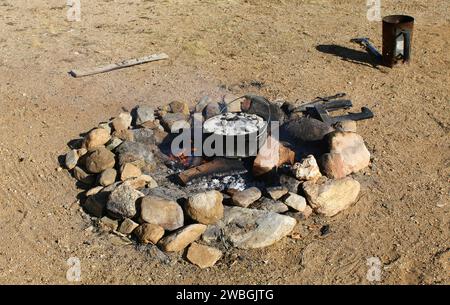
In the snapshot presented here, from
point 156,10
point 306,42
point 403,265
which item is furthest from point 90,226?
point 156,10

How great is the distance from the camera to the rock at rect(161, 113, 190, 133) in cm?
743

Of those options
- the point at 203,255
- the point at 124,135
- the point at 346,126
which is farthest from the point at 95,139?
the point at 346,126

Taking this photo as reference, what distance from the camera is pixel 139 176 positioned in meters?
6.59

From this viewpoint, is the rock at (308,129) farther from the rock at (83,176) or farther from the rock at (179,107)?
the rock at (83,176)

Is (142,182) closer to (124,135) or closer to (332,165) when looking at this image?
(124,135)

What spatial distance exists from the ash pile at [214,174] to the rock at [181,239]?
0.03 ft

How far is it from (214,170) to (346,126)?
195 centimetres

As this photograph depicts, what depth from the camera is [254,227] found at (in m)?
6.00

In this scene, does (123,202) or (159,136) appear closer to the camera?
(123,202)

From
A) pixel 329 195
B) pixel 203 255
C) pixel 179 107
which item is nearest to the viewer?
pixel 203 255

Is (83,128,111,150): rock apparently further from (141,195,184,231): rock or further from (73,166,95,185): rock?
(141,195,184,231): rock

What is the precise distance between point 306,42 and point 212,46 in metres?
1.65

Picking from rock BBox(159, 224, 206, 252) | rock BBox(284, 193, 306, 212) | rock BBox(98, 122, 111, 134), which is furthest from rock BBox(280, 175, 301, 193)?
rock BBox(98, 122, 111, 134)

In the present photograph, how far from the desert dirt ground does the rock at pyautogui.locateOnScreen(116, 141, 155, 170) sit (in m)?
0.67
